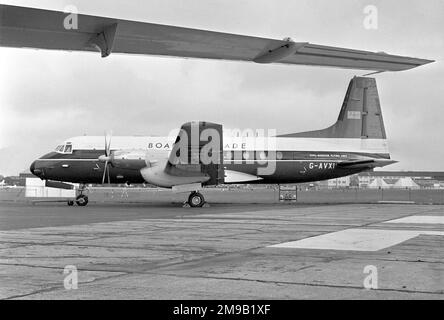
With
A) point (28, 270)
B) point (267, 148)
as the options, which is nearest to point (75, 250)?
point (28, 270)

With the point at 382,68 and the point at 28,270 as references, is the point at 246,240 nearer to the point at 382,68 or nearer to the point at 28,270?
the point at 28,270

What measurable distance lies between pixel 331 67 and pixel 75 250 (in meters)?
7.08

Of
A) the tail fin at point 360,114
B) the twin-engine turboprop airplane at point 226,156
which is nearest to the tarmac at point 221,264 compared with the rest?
the twin-engine turboprop airplane at point 226,156

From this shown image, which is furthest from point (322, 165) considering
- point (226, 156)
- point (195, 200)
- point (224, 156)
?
point (195, 200)

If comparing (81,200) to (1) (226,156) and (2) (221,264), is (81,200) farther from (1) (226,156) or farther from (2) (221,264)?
(2) (221,264)

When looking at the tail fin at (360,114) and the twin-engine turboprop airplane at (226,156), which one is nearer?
the twin-engine turboprop airplane at (226,156)

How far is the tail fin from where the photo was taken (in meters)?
38.3

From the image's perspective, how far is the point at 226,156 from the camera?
115 ft

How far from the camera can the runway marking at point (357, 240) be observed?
10.9 metres

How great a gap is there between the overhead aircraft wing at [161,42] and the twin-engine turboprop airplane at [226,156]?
24373 millimetres

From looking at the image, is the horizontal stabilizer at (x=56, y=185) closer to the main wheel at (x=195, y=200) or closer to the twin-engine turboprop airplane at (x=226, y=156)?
the twin-engine turboprop airplane at (x=226, y=156)

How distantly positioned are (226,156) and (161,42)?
99.9 feet
